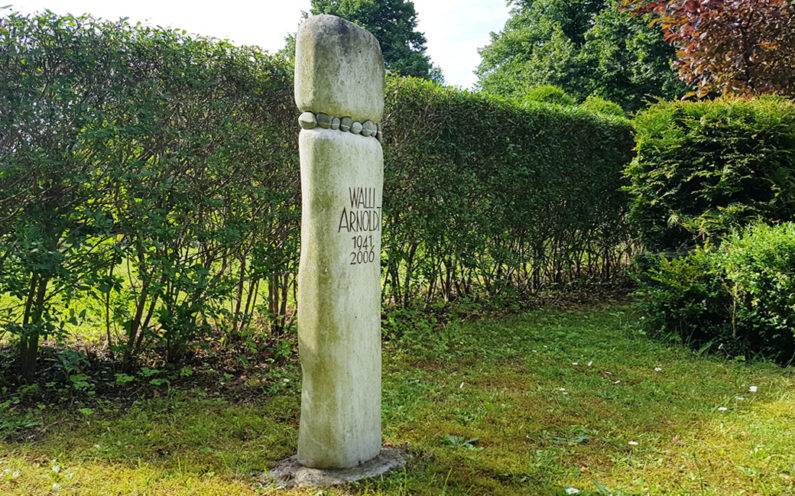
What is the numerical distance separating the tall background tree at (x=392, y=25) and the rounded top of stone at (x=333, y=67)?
2709 cm

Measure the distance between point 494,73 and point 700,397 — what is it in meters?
30.2

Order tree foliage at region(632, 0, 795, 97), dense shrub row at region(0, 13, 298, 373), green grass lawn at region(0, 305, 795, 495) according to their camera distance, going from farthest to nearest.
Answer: tree foliage at region(632, 0, 795, 97)
dense shrub row at region(0, 13, 298, 373)
green grass lawn at region(0, 305, 795, 495)

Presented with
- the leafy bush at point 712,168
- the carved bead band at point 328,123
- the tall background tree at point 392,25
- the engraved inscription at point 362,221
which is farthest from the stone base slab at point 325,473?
the tall background tree at point 392,25

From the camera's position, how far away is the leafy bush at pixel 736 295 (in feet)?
16.3

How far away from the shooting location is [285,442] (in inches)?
133

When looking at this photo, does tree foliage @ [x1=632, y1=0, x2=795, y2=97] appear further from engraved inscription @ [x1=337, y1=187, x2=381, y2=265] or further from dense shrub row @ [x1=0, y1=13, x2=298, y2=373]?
engraved inscription @ [x1=337, y1=187, x2=381, y2=265]

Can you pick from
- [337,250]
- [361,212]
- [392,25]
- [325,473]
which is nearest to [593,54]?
[392,25]

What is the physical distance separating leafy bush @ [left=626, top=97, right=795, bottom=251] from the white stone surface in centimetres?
486

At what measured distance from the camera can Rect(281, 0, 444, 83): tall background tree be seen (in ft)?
97.1

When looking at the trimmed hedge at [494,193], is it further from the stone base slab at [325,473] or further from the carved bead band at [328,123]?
the stone base slab at [325,473]

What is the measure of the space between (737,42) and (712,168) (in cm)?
166

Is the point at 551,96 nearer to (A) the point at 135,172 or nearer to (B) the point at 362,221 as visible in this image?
(A) the point at 135,172

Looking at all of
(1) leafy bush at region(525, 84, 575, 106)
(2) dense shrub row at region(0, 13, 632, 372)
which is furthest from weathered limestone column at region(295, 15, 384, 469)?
(1) leafy bush at region(525, 84, 575, 106)

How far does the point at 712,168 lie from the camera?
6.39 meters
